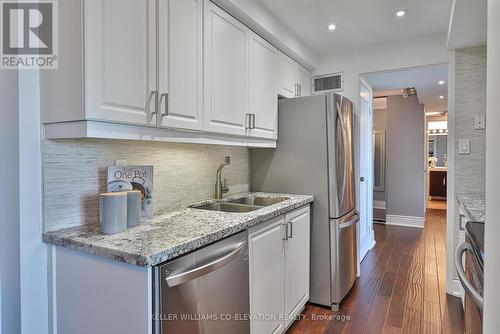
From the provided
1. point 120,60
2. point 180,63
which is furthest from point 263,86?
point 120,60

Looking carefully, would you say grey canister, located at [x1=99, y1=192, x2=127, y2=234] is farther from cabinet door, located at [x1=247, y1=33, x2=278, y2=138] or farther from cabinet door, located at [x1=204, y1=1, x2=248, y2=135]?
cabinet door, located at [x1=247, y1=33, x2=278, y2=138]

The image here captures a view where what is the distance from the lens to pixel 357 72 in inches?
A: 123

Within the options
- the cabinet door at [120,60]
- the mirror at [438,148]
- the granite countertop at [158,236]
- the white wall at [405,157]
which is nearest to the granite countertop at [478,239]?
the granite countertop at [158,236]

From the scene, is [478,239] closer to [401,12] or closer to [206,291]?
[206,291]

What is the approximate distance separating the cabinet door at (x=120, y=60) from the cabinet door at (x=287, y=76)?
4.91ft

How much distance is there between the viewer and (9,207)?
4.18ft

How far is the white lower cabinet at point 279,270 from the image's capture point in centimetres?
171

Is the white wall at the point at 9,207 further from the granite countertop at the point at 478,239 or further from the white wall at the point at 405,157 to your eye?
the white wall at the point at 405,157

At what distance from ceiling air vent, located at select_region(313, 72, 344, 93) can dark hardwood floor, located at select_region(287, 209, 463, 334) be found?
2038mm

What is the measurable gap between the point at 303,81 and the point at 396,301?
2280 millimetres

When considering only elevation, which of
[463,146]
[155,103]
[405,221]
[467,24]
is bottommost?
[405,221]

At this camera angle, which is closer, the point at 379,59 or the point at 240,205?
the point at 240,205

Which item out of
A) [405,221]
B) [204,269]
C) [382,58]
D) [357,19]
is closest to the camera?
[204,269]

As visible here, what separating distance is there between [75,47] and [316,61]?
2.64m
